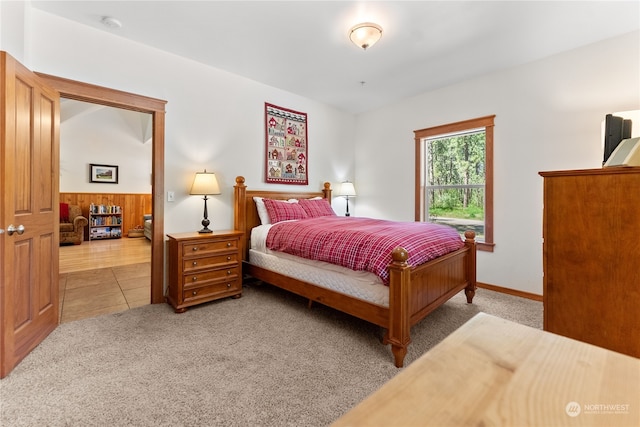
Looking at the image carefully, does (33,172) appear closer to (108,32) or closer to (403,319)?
(108,32)

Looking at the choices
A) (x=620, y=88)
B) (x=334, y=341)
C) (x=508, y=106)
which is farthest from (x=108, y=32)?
(x=620, y=88)

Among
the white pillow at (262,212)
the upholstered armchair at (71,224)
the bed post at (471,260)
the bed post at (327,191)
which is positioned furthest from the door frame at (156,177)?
the upholstered armchair at (71,224)

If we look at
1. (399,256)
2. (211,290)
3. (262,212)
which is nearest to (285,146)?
(262,212)

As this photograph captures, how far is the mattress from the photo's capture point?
2078 mm

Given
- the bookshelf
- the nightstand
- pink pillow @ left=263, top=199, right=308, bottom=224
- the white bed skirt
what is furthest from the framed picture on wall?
the white bed skirt

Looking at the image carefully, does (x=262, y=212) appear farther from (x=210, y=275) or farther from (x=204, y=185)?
(x=210, y=275)

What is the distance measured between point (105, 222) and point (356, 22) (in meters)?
7.54

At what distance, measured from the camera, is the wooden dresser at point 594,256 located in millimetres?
1360

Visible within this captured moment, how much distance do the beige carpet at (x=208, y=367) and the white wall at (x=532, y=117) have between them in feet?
2.55

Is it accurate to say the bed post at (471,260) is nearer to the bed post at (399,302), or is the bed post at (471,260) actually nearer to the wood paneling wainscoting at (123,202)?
the bed post at (399,302)

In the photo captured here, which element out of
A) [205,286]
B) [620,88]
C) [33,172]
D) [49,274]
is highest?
[620,88]

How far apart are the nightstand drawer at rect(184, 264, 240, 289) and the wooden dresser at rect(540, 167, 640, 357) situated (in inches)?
104

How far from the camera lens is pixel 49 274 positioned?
2279 millimetres

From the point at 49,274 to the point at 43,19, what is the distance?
6.88 feet
